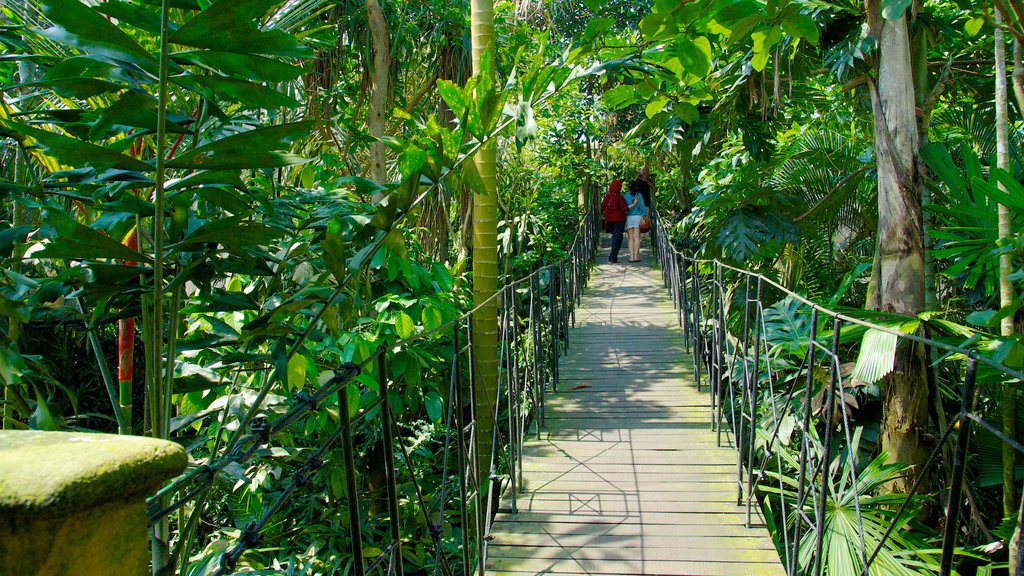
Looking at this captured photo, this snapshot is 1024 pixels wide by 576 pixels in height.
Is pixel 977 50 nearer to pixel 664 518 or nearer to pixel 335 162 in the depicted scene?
pixel 664 518

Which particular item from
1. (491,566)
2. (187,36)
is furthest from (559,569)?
(187,36)

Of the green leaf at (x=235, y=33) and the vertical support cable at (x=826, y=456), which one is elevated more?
the green leaf at (x=235, y=33)

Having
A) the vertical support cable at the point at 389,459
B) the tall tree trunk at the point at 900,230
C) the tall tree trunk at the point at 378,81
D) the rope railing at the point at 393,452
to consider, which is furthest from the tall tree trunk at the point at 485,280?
the vertical support cable at the point at 389,459

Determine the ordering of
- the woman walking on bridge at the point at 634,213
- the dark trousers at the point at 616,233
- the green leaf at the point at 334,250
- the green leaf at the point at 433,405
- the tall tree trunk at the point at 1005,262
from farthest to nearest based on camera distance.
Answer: the dark trousers at the point at 616,233
the woman walking on bridge at the point at 634,213
the green leaf at the point at 433,405
the tall tree trunk at the point at 1005,262
the green leaf at the point at 334,250

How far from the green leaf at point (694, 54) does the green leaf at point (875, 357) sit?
1.52 m

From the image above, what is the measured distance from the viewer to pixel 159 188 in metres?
1.68

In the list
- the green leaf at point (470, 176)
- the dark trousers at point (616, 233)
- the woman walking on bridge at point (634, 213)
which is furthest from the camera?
the dark trousers at point (616, 233)

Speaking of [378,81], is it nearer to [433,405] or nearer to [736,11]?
[433,405]

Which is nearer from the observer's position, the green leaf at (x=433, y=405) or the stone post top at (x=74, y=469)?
the stone post top at (x=74, y=469)

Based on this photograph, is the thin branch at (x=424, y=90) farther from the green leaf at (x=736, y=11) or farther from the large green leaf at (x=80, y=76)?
the large green leaf at (x=80, y=76)

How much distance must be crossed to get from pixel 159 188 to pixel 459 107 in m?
0.99

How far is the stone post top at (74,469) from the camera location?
2.34ft

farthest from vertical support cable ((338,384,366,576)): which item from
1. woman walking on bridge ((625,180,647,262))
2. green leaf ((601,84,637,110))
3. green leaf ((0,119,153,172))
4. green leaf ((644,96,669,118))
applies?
woman walking on bridge ((625,180,647,262))

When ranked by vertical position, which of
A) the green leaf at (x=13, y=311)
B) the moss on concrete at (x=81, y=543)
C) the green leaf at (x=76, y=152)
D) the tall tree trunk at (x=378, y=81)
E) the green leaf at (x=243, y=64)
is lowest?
the moss on concrete at (x=81, y=543)
